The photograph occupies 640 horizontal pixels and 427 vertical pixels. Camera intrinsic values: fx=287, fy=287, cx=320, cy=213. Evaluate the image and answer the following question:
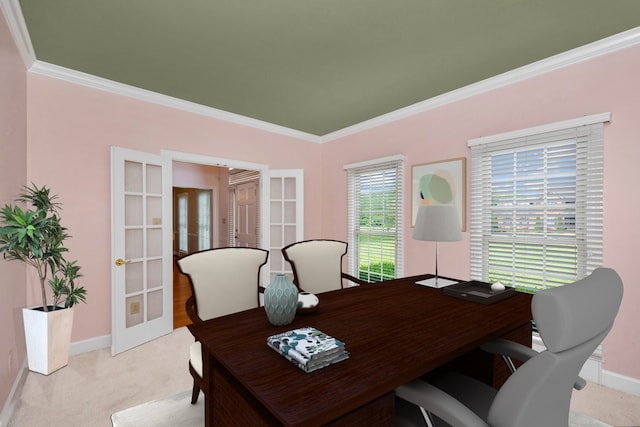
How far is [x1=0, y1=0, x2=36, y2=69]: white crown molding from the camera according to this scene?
192 cm

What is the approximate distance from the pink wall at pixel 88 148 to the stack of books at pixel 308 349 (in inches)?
108

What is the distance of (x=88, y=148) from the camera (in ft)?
9.54

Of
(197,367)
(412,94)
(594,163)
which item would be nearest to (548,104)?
(594,163)

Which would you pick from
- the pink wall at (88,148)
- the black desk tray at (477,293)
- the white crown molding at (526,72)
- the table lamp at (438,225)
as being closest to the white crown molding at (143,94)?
the pink wall at (88,148)

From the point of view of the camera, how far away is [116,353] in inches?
111

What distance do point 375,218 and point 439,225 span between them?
2.16 metres

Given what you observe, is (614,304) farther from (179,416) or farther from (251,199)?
(251,199)

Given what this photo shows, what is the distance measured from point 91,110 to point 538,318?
12.7 ft

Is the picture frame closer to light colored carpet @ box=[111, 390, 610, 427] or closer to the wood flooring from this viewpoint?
light colored carpet @ box=[111, 390, 610, 427]

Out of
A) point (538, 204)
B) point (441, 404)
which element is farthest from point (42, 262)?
point (538, 204)

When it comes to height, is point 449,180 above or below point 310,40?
below

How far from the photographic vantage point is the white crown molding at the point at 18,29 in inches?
75.4

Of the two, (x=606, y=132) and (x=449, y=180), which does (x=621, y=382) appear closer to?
(x=606, y=132)

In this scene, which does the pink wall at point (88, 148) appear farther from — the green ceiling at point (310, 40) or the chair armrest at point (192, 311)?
the chair armrest at point (192, 311)
